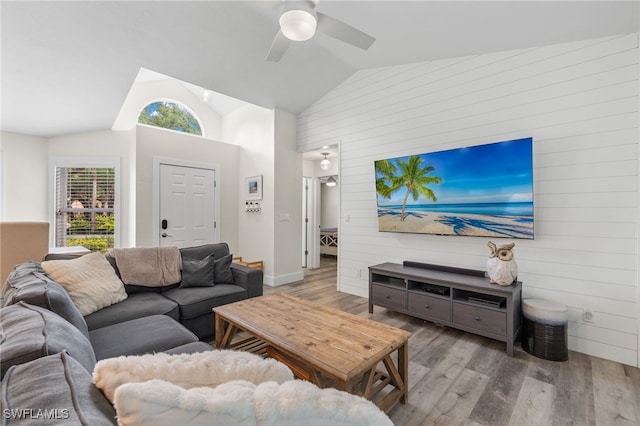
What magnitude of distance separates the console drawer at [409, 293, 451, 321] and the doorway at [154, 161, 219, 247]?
381cm

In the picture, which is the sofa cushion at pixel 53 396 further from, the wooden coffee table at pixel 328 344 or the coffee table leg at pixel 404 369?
the coffee table leg at pixel 404 369

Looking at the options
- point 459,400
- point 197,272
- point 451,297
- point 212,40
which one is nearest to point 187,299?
point 197,272

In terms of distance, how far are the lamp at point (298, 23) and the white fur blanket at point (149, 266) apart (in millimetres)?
2415

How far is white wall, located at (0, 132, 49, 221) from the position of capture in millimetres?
4125

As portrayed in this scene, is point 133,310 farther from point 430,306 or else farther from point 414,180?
point 414,180

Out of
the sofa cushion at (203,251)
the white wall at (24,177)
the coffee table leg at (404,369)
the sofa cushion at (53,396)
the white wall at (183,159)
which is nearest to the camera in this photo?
the sofa cushion at (53,396)

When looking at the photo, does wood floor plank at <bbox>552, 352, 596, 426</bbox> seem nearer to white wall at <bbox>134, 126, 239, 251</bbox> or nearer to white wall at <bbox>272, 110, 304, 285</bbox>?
white wall at <bbox>272, 110, 304, 285</bbox>

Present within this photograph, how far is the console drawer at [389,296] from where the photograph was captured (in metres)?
3.14

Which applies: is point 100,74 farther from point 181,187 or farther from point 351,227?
point 351,227

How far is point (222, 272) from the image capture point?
3.05m

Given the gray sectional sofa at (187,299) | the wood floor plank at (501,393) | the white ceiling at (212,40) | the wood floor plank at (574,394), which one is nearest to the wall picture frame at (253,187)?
the white ceiling at (212,40)

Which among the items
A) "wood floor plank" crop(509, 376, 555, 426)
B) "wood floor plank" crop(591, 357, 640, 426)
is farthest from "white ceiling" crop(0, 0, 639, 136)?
"wood floor plank" crop(509, 376, 555, 426)

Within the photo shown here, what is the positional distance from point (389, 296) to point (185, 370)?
9.24 ft

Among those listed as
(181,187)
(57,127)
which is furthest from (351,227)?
(57,127)
